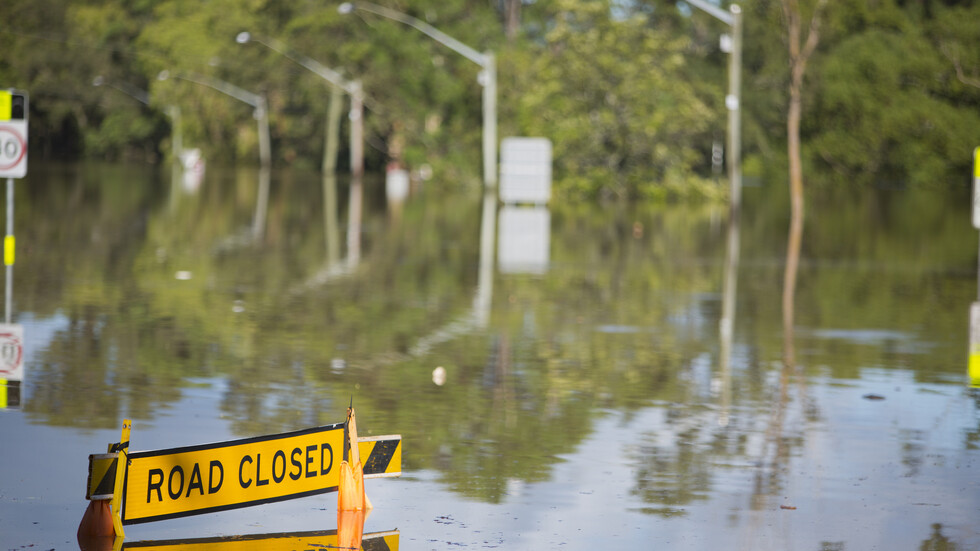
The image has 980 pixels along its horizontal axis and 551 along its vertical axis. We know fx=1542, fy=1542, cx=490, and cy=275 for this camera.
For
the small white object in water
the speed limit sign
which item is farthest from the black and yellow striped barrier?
the speed limit sign

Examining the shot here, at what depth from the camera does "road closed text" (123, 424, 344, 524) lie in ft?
23.0

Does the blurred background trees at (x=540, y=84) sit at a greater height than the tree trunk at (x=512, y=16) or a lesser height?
lesser

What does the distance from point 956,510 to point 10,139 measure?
1065 cm

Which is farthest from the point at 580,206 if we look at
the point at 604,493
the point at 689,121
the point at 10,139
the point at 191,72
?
the point at 191,72

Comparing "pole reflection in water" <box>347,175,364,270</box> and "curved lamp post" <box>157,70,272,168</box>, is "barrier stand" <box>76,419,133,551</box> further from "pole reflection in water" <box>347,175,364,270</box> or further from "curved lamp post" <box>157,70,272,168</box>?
"curved lamp post" <box>157,70,272,168</box>

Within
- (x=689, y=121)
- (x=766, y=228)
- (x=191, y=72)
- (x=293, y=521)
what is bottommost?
(x=293, y=521)

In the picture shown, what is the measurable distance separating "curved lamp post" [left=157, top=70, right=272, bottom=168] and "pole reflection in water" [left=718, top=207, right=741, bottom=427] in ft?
233

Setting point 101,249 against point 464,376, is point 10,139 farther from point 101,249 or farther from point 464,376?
point 101,249

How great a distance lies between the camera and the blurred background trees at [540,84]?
53625mm

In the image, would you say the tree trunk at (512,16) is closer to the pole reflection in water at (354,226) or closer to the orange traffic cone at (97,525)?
the pole reflection in water at (354,226)

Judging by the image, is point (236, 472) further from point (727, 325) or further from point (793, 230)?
point (793, 230)

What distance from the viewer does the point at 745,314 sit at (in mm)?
17688

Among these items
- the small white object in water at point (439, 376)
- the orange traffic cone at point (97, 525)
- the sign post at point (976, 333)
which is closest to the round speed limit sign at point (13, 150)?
the small white object in water at point (439, 376)

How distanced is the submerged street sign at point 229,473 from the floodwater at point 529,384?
0.20 metres
